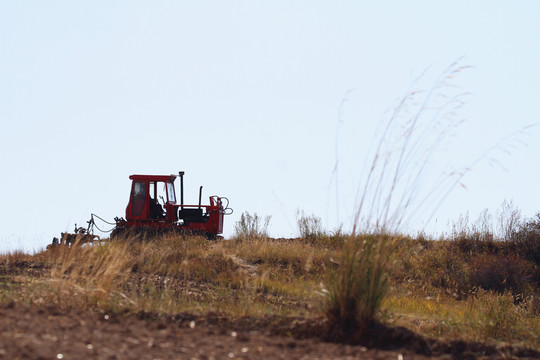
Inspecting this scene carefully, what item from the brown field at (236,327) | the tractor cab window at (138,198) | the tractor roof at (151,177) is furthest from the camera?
the tractor cab window at (138,198)

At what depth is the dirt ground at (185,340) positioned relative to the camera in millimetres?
3795

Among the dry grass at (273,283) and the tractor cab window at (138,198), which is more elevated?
the tractor cab window at (138,198)

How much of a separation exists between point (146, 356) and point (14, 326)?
3.76ft

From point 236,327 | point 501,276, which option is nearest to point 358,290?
point 236,327

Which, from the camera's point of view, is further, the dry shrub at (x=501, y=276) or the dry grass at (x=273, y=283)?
the dry shrub at (x=501, y=276)

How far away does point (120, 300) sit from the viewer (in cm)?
596

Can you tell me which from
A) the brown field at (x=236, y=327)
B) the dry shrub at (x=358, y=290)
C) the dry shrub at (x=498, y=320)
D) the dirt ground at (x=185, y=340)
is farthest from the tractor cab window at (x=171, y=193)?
the dry shrub at (x=358, y=290)

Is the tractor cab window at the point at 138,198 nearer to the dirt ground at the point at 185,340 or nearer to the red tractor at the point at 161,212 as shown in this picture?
the red tractor at the point at 161,212

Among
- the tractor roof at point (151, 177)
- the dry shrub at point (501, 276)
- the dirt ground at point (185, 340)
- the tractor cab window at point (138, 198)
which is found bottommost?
the dirt ground at point (185, 340)

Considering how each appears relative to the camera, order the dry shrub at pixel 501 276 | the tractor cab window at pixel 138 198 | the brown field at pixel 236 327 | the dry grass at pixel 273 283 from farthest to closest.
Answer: the tractor cab window at pixel 138 198 → the dry shrub at pixel 501 276 → the dry grass at pixel 273 283 → the brown field at pixel 236 327

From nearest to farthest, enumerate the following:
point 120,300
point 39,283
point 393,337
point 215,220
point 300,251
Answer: point 393,337 < point 120,300 < point 39,283 < point 300,251 < point 215,220

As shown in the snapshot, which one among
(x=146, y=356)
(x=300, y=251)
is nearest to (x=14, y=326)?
(x=146, y=356)

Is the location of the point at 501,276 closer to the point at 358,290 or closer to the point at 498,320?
the point at 498,320

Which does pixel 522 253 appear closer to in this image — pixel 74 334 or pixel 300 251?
pixel 300 251
